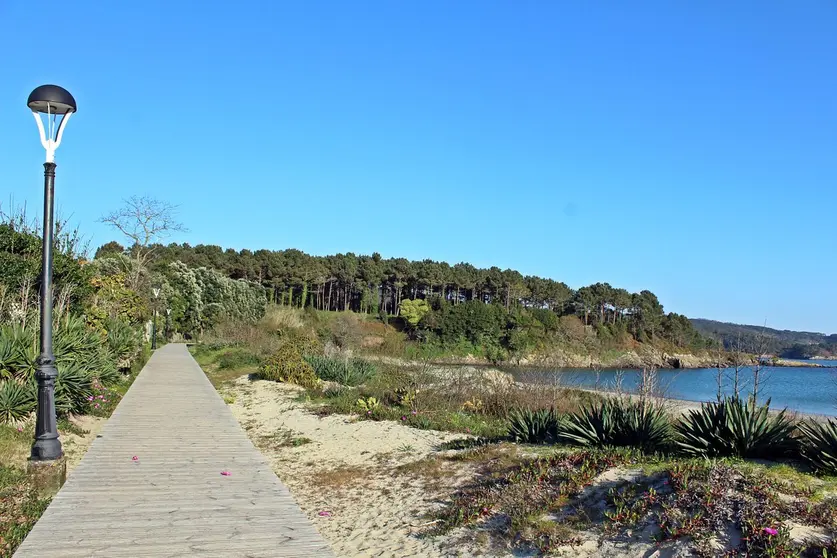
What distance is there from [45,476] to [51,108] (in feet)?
13.7

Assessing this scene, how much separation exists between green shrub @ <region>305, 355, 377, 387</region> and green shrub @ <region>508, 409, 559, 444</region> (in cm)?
844

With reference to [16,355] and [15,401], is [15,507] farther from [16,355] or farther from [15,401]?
[16,355]

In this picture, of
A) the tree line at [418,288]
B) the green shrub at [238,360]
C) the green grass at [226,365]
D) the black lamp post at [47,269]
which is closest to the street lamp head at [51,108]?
the black lamp post at [47,269]

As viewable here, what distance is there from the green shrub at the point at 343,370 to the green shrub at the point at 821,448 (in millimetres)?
11999

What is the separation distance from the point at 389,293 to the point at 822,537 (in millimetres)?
91586

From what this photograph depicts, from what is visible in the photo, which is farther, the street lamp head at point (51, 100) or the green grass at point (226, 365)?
the green grass at point (226, 365)

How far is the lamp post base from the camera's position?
6.70 meters

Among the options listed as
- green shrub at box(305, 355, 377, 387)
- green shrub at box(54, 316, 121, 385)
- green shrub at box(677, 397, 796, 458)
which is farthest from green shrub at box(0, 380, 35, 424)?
green shrub at box(677, 397, 796, 458)

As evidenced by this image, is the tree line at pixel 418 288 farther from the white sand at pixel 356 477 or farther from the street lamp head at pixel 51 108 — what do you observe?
the street lamp head at pixel 51 108

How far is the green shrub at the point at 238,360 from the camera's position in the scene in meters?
23.1

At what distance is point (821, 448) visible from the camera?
19.7 feet

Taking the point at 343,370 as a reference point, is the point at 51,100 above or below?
above

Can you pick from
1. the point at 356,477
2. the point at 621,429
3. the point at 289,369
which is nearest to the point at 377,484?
the point at 356,477

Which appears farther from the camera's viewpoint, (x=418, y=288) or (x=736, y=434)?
(x=418, y=288)
